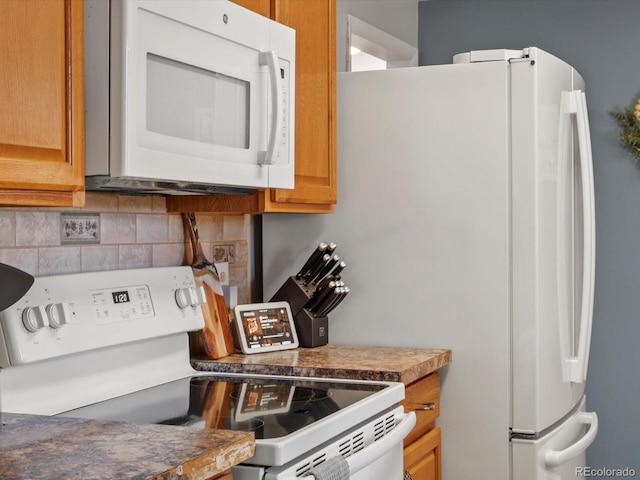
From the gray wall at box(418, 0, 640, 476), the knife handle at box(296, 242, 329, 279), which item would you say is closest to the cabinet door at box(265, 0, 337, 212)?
the knife handle at box(296, 242, 329, 279)

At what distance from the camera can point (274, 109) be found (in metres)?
2.16

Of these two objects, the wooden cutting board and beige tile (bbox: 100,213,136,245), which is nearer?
beige tile (bbox: 100,213,136,245)

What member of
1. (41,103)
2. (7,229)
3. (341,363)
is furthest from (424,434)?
(41,103)

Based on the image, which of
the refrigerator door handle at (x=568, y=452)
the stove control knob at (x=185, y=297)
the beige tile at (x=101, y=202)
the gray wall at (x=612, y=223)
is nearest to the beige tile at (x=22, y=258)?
the beige tile at (x=101, y=202)

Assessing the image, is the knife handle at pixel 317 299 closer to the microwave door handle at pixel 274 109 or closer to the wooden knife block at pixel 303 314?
the wooden knife block at pixel 303 314

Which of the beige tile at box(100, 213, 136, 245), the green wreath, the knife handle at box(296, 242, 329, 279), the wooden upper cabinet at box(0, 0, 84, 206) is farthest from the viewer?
the green wreath

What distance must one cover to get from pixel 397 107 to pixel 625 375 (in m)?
1.80

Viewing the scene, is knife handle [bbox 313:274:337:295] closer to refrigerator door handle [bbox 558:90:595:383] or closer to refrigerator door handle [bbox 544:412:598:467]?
refrigerator door handle [bbox 558:90:595:383]

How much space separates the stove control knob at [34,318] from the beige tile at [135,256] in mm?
423

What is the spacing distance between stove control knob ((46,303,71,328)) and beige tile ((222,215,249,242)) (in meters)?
0.94

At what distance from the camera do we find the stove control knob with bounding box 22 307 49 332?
179cm

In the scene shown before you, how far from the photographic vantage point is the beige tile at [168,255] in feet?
7.84

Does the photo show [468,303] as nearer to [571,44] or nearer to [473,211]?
[473,211]

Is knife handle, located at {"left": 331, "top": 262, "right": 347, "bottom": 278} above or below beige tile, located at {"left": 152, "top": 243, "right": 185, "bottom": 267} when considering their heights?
below
